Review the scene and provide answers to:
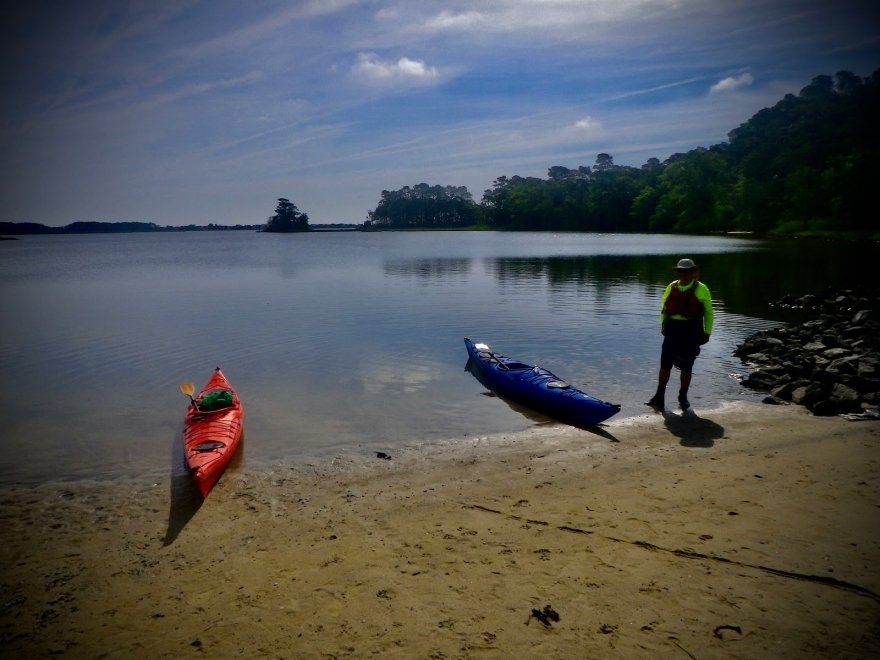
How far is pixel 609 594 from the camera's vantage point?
502 cm

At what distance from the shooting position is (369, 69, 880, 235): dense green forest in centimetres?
7206

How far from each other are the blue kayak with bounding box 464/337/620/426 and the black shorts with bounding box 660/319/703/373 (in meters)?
1.59

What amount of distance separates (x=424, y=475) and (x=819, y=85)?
15216 cm

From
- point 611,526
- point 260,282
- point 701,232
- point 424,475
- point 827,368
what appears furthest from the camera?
point 701,232

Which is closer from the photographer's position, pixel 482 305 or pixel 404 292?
pixel 482 305

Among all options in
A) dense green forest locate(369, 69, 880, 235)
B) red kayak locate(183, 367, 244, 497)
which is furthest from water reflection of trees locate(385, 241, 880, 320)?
dense green forest locate(369, 69, 880, 235)

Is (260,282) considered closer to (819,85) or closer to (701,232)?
(701,232)

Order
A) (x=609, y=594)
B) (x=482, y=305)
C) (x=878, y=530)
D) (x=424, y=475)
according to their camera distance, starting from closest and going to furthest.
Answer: (x=609, y=594) → (x=878, y=530) → (x=424, y=475) → (x=482, y=305)

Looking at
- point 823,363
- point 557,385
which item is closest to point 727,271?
point 823,363

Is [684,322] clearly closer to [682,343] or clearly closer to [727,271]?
[682,343]

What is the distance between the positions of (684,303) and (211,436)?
9338 mm

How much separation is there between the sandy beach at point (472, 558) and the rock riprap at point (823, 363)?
1.81m

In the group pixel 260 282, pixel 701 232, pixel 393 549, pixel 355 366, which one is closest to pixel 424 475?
pixel 393 549

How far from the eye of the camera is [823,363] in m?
12.3
